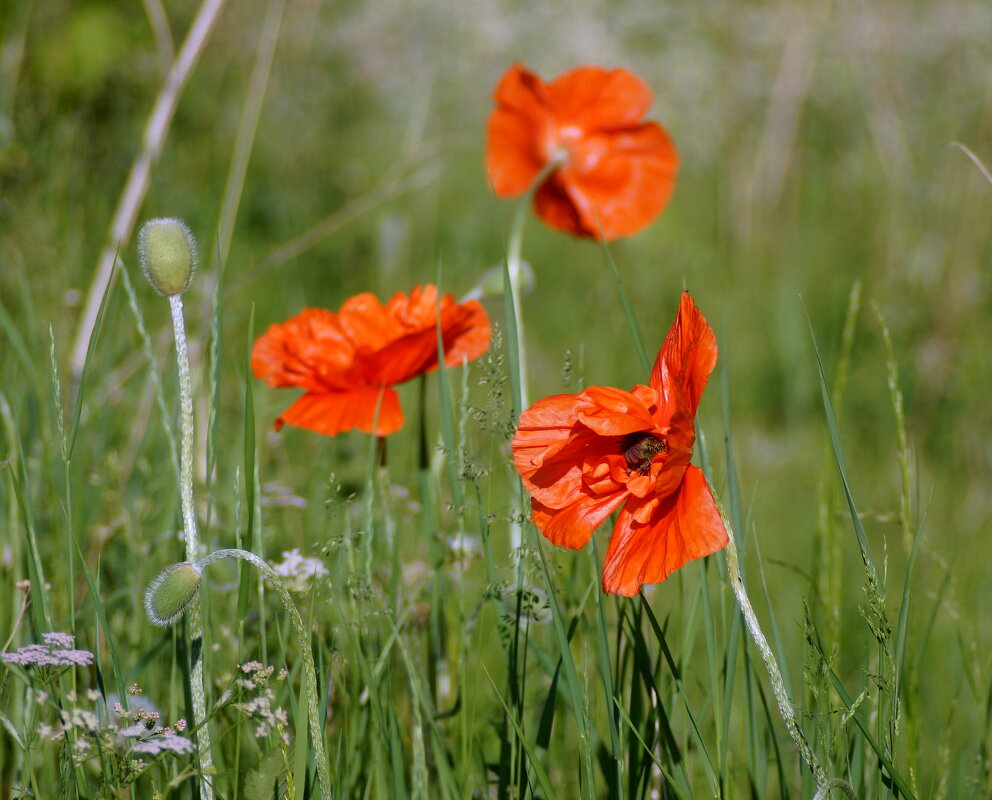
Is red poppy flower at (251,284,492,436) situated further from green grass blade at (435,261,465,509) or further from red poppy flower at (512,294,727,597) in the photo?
red poppy flower at (512,294,727,597)

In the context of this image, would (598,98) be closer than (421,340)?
No

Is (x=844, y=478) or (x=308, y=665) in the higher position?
(x=844, y=478)

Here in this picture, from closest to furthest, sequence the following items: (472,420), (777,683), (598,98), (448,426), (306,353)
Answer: (777,683)
(448,426)
(306,353)
(472,420)
(598,98)

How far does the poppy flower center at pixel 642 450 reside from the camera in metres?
0.81

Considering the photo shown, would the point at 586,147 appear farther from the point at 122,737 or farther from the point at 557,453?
the point at 122,737

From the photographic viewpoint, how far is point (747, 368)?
9.60 ft

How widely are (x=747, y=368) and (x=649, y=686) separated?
85.5 inches

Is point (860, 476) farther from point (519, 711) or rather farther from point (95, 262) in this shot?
point (95, 262)

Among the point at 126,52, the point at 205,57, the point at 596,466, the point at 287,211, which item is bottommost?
the point at 596,466

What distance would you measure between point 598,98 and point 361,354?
75 centimetres

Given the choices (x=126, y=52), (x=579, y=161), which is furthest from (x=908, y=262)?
(x=126, y=52)

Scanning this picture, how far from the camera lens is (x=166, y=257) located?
0.77 metres

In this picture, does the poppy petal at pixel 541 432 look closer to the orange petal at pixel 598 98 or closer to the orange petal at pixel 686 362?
the orange petal at pixel 686 362

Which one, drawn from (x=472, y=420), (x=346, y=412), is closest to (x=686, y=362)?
(x=346, y=412)
